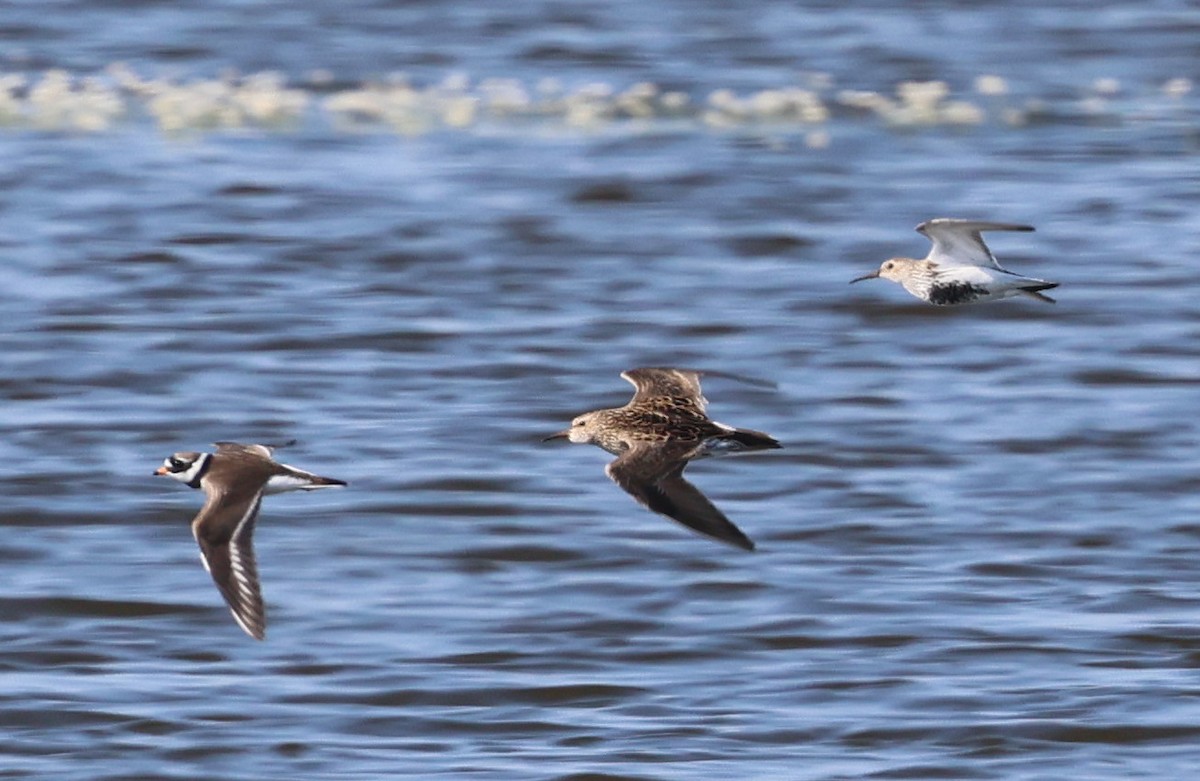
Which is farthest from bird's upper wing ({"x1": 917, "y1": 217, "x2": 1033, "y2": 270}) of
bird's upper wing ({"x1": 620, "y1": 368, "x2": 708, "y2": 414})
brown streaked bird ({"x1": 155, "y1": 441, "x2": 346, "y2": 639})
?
brown streaked bird ({"x1": 155, "y1": 441, "x2": 346, "y2": 639})

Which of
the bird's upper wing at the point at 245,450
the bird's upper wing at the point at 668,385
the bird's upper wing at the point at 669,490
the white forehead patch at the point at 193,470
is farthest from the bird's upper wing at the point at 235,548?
the bird's upper wing at the point at 668,385

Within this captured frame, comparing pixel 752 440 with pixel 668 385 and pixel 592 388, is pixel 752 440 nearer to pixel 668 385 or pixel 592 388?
pixel 668 385

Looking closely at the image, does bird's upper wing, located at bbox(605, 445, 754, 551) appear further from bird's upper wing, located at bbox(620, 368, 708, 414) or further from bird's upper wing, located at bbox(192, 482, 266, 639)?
bird's upper wing, located at bbox(192, 482, 266, 639)

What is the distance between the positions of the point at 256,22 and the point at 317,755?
62.5ft

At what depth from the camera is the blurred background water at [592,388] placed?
11141 millimetres

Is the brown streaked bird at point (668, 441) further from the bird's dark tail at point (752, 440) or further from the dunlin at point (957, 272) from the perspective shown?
the dunlin at point (957, 272)

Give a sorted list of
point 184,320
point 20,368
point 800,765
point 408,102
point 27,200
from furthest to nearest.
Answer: point 408,102 < point 27,200 < point 184,320 < point 20,368 < point 800,765

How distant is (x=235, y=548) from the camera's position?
897cm

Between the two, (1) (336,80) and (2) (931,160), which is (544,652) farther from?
(1) (336,80)

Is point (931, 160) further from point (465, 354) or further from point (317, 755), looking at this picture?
point (317, 755)

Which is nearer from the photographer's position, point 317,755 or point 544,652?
point 317,755

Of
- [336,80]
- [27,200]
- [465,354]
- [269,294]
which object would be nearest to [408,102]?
[336,80]

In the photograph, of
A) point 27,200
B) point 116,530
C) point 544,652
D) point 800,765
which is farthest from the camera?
point 27,200

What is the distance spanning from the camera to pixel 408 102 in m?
24.0
